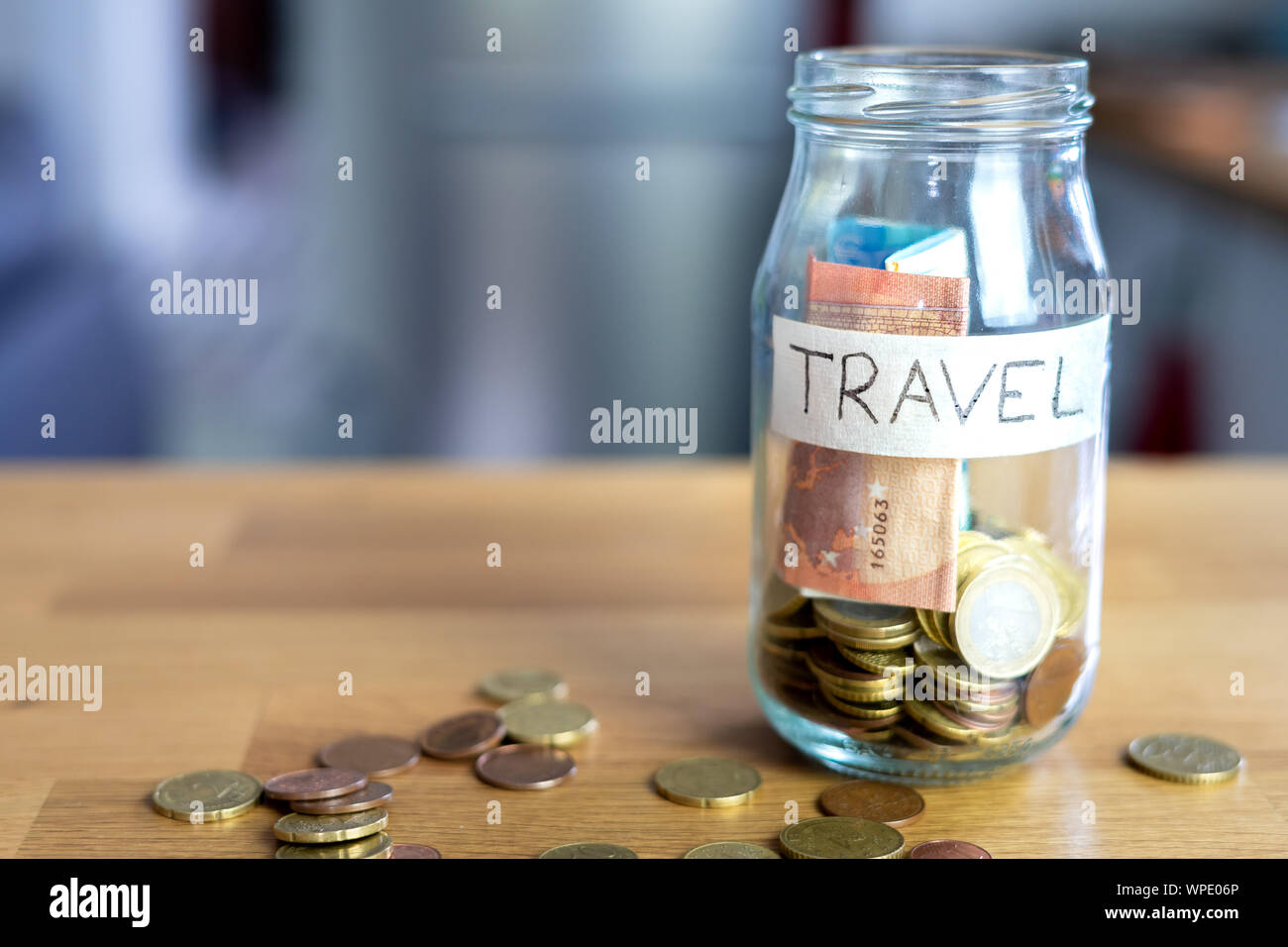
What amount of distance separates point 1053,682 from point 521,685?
0.28m

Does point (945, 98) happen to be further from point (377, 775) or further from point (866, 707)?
point (377, 775)

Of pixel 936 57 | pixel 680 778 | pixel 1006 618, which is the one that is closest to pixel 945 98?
pixel 936 57

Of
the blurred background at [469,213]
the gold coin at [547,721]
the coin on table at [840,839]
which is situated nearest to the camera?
the coin on table at [840,839]

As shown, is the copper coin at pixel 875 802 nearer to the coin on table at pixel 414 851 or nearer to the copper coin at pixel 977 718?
the copper coin at pixel 977 718

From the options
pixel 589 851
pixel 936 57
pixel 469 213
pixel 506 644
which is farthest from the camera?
pixel 469 213

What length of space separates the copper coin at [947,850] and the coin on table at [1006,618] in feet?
0.23

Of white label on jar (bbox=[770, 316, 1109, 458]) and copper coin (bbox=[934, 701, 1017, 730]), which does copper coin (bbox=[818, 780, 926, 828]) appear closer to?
copper coin (bbox=[934, 701, 1017, 730])

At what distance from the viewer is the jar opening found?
56 cm

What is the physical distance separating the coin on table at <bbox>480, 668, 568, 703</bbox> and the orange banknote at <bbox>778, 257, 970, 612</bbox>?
0.65ft

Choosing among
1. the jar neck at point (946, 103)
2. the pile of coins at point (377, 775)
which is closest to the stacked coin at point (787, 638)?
the pile of coins at point (377, 775)

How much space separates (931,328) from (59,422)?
2.24 metres

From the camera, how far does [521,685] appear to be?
28.5 inches

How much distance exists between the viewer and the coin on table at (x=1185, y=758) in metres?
0.62
